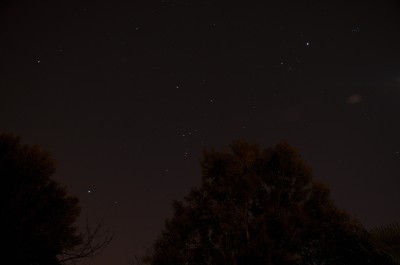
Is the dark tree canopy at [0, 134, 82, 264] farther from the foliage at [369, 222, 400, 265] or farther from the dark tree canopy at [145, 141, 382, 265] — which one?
the foliage at [369, 222, 400, 265]

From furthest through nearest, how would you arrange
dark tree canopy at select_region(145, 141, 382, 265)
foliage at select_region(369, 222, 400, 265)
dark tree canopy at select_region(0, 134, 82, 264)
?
dark tree canopy at select_region(145, 141, 382, 265) < dark tree canopy at select_region(0, 134, 82, 264) < foliage at select_region(369, 222, 400, 265)

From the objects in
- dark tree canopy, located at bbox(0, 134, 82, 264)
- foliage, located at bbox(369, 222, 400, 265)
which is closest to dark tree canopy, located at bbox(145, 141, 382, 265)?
dark tree canopy, located at bbox(0, 134, 82, 264)

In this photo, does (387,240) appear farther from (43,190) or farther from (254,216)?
(43,190)

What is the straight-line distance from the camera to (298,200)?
17672mm

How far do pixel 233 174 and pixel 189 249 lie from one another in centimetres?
443

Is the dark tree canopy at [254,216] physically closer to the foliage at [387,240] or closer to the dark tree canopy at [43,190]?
the dark tree canopy at [43,190]

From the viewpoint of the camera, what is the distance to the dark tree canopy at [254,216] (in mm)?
16344

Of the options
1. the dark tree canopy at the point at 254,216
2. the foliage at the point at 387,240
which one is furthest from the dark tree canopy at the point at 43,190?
the foliage at the point at 387,240

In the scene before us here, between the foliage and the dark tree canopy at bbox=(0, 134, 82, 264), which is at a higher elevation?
the dark tree canopy at bbox=(0, 134, 82, 264)

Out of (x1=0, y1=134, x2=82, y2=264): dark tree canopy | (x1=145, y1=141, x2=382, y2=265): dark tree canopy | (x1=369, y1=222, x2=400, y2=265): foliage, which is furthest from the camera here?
(x1=145, y1=141, x2=382, y2=265): dark tree canopy

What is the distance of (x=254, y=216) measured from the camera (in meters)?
17.5

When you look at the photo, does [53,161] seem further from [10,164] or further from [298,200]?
[298,200]

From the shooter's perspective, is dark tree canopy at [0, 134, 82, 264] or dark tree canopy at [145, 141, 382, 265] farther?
dark tree canopy at [145, 141, 382, 265]

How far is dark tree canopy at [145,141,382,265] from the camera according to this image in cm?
1634
